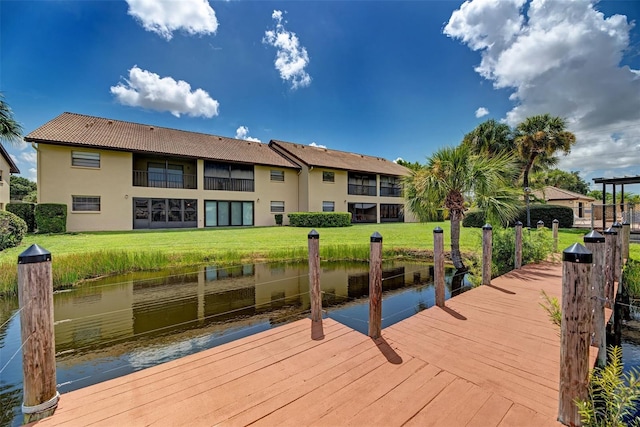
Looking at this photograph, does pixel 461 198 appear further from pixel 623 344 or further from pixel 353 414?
pixel 353 414

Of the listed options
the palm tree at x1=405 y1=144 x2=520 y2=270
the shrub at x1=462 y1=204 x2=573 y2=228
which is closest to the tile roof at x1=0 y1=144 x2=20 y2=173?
the palm tree at x1=405 y1=144 x2=520 y2=270

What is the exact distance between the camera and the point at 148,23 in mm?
14047

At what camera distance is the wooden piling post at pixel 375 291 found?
12.2 feet

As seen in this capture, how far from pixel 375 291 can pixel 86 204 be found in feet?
66.0

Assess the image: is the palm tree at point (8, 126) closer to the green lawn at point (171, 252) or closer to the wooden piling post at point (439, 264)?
the green lawn at point (171, 252)

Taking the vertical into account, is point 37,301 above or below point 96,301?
above

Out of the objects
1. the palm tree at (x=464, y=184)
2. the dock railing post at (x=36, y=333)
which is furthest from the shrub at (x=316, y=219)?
the dock railing post at (x=36, y=333)

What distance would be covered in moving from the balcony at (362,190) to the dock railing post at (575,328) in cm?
2579

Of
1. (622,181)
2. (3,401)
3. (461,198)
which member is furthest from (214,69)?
(622,181)

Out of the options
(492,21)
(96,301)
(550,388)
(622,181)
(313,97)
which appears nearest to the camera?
(550,388)

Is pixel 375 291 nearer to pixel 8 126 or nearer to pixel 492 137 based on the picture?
pixel 8 126

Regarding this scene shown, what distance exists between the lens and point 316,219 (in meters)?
21.7

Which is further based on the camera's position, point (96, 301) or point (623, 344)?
point (96, 301)

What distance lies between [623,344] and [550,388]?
3772 mm
